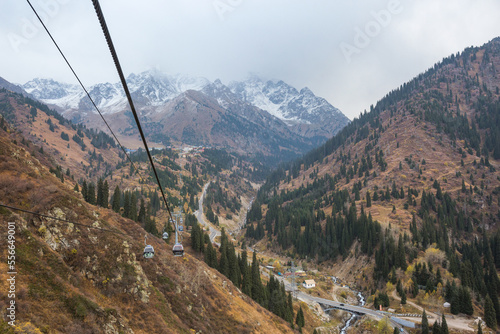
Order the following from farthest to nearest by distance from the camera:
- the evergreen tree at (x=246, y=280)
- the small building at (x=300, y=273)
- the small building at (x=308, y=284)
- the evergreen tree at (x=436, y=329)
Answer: the small building at (x=300, y=273) < the small building at (x=308, y=284) < the evergreen tree at (x=246, y=280) < the evergreen tree at (x=436, y=329)

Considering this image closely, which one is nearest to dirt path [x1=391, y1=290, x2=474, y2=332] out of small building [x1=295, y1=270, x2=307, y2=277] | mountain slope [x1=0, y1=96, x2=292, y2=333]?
small building [x1=295, y1=270, x2=307, y2=277]

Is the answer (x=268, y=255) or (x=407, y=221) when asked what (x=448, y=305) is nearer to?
(x=407, y=221)

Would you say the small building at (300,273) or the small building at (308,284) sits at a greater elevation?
the small building at (300,273)

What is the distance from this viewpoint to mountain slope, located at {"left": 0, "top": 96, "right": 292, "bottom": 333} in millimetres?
28938

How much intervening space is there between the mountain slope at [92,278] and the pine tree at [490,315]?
252ft

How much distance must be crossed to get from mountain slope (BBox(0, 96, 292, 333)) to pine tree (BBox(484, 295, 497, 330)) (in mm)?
76846

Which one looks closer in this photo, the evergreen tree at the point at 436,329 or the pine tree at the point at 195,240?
the evergreen tree at the point at 436,329

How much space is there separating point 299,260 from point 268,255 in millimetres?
23105

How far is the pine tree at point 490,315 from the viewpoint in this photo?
9581 cm

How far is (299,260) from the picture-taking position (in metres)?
182
